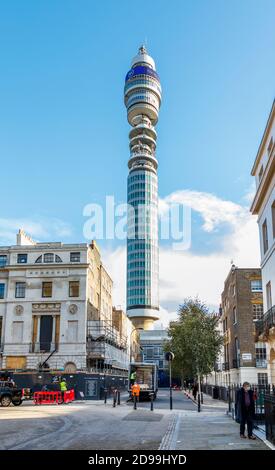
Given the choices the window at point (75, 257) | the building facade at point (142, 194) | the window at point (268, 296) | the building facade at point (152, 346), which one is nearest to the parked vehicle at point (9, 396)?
the window at point (268, 296)

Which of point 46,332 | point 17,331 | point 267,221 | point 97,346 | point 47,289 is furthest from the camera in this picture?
point 47,289

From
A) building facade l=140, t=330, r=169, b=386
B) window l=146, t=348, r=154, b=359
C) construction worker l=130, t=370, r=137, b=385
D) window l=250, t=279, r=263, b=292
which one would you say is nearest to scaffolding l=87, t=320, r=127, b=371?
construction worker l=130, t=370, r=137, b=385

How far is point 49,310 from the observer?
173ft

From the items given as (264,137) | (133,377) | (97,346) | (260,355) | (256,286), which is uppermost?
(264,137)

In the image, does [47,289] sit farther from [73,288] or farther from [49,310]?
[73,288]

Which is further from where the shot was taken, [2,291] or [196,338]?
[2,291]

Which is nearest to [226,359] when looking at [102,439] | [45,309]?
[45,309]

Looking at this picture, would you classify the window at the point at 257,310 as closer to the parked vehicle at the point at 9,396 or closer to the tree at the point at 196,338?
the tree at the point at 196,338

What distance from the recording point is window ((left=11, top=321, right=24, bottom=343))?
52.3 m

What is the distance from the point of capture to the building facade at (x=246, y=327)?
152ft

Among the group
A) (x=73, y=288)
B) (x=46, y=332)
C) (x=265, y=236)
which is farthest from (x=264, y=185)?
(x=46, y=332)

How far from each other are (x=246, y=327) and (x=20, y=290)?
77.0 ft

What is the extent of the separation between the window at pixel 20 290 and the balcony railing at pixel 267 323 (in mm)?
32092
